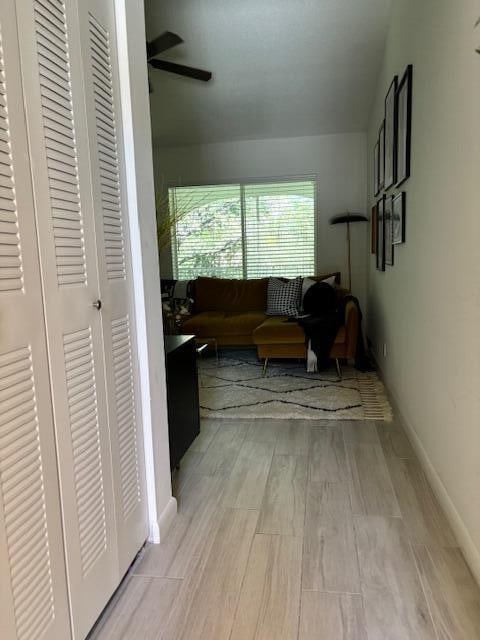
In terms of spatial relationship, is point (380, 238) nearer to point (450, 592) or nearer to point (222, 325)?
point (222, 325)

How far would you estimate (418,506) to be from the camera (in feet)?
6.36

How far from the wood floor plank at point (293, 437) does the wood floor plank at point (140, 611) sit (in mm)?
1131

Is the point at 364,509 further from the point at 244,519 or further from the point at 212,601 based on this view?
the point at 212,601

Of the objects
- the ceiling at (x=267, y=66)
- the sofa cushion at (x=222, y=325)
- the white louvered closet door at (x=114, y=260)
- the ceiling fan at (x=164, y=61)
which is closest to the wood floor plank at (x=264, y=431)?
the white louvered closet door at (x=114, y=260)

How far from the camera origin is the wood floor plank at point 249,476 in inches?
81.0

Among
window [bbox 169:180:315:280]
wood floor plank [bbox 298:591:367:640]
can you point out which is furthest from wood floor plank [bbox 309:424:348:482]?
window [bbox 169:180:315:280]

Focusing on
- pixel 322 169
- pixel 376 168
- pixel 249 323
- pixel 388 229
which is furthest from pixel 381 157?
pixel 249 323

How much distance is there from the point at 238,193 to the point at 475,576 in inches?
194

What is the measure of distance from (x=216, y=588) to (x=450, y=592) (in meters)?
0.76

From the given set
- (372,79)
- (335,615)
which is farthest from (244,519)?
(372,79)

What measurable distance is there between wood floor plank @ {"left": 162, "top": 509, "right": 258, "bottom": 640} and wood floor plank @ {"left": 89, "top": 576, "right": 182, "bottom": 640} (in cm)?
3

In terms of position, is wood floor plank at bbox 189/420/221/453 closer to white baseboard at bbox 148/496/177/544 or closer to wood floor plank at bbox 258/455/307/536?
wood floor plank at bbox 258/455/307/536

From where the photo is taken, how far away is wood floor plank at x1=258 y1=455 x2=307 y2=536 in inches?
72.8

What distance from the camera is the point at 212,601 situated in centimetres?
145
